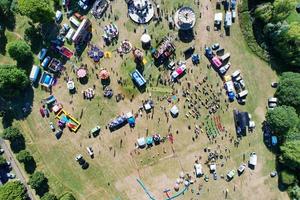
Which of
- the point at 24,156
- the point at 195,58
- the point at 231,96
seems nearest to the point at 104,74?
the point at 195,58

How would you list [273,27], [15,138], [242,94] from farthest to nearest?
[242,94]
[15,138]
[273,27]

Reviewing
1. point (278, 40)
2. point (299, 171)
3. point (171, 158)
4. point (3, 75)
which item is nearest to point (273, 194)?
point (299, 171)

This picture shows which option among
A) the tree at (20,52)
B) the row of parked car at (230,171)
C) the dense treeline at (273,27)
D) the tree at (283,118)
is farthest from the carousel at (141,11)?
the row of parked car at (230,171)

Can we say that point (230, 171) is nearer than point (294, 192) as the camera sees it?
No

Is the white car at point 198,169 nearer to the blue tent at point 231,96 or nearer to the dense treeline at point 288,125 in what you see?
the blue tent at point 231,96

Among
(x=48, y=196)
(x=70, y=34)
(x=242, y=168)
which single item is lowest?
(x=48, y=196)

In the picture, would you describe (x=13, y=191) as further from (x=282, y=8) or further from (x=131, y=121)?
(x=282, y=8)

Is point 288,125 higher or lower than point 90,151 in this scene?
higher
